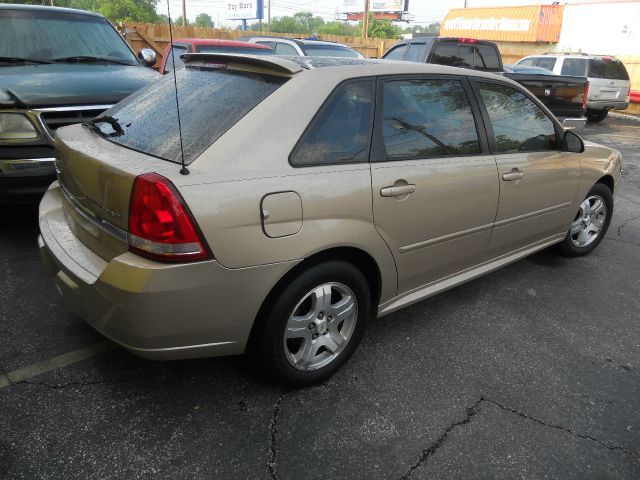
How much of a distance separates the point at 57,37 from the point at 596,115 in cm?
1466

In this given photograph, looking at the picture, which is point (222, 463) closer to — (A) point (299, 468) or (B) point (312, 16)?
(A) point (299, 468)

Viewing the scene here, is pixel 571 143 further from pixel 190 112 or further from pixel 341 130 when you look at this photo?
pixel 190 112

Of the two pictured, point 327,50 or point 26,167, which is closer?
point 26,167

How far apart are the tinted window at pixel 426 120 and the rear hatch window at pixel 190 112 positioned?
65 centimetres

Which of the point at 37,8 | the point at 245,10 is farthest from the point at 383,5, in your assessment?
the point at 37,8

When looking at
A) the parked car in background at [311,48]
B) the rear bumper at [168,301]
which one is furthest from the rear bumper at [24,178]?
the parked car in background at [311,48]

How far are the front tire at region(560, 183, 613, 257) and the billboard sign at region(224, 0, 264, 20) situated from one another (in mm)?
42116

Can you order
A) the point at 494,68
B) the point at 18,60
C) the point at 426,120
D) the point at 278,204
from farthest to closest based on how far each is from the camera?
the point at 494,68
the point at 18,60
the point at 426,120
the point at 278,204

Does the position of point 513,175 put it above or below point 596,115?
above

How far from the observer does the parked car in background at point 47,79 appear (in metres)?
3.76

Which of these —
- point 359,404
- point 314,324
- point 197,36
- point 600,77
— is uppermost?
point 197,36

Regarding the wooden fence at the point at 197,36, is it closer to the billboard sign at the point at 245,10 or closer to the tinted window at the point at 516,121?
the tinted window at the point at 516,121

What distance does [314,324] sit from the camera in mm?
2557

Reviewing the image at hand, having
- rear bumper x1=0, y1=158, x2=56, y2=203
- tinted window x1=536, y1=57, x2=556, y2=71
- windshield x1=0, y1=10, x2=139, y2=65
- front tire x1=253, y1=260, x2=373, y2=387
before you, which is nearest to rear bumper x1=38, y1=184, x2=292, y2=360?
front tire x1=253, y1=260, x2=373, y2=387
